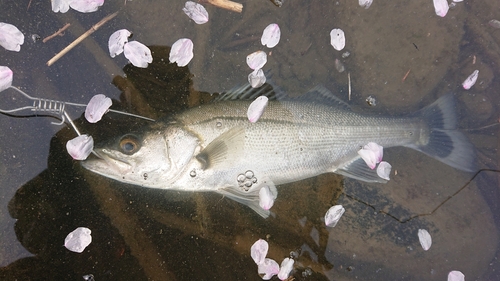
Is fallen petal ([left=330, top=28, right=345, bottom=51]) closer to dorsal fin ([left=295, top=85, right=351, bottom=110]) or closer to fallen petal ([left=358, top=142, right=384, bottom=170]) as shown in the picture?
dorsal fin ([left=295, top=85, right=351, bottom=110])

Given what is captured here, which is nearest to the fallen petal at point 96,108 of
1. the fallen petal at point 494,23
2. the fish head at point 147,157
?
the fish head at point 147,157

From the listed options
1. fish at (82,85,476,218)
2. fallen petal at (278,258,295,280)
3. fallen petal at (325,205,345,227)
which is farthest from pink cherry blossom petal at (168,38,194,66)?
fallen petal at (278,258,295,280)

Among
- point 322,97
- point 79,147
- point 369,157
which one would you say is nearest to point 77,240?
point 79,147

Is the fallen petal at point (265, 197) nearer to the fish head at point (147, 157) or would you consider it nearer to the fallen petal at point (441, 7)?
the fish head at point (147, 157)

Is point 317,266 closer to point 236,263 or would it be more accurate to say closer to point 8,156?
point 236,263

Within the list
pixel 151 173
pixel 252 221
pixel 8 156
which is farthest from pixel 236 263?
pixel 8 156

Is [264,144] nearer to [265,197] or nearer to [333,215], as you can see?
[265,197]
